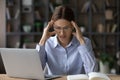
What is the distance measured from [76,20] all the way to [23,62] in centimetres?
426

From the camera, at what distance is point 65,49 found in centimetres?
245

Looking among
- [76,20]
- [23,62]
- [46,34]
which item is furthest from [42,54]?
[76,20]

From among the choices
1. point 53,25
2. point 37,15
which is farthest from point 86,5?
point 53,25

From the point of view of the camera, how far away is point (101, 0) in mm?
6141

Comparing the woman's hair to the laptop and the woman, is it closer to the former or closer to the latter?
the woman

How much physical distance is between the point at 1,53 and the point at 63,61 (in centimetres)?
59

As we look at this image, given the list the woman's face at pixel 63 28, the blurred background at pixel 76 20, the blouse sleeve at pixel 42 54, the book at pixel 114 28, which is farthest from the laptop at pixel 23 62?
the book at pixel 114 28

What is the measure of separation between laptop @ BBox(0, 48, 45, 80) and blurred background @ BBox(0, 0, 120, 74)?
159 inches

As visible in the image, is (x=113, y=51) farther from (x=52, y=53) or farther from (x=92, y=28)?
(x=52, y=53)

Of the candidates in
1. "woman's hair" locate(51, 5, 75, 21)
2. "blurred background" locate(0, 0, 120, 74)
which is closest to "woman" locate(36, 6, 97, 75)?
"woman's hair" locate(51, 5, 75, 21)

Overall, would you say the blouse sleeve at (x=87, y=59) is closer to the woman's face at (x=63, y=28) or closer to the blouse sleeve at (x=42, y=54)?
the woman's face at (x=63, y=28)

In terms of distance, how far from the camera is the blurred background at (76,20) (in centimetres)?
607

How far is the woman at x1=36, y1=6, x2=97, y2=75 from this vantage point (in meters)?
2.37

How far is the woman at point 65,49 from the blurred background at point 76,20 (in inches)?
142
